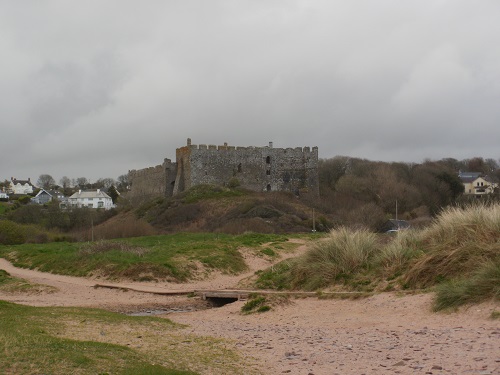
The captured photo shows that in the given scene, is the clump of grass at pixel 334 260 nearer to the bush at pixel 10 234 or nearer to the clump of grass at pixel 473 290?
the clump of grass at pixel 473 290

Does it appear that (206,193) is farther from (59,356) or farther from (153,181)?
(59,356)

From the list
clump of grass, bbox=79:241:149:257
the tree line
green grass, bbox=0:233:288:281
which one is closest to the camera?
green grass, bbox=0:233:288:281

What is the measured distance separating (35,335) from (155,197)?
4638 centimetres

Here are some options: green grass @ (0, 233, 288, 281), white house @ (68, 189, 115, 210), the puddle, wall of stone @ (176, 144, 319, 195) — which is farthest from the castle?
white house @ (68, 189, 115, 210)

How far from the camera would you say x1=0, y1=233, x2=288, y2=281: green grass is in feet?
72.1

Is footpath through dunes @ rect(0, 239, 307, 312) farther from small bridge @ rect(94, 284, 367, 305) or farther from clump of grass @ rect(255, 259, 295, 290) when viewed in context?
clump of grass @ rect(255, 259, 295, 290)

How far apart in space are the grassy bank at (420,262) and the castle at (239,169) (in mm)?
32959

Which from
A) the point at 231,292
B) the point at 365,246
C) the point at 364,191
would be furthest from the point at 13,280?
the point at 364,191

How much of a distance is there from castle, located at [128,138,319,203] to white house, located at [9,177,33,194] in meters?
82.7

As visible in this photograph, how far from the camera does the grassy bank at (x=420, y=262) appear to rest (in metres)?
11.4

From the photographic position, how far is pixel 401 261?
1502 cm

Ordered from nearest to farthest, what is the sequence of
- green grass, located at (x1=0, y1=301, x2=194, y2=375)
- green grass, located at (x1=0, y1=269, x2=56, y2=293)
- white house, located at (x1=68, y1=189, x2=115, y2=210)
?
green grass, located at (x1=0, y1=301, x2=194, y2=375)
green grass, located at (x1=0, y1=269, x2=56, y2=293)
white house, located at (x1=68, y1=189, x2=115, y2=210)

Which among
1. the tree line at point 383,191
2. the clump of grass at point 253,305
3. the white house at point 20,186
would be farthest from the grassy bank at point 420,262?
the white house at point 20,186

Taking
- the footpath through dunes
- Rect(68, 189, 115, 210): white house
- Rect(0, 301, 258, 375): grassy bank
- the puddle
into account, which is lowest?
the puddle
